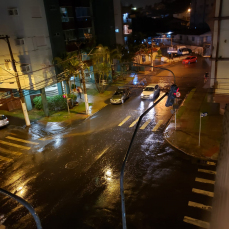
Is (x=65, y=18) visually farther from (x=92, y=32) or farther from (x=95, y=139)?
(x=95, y=139)

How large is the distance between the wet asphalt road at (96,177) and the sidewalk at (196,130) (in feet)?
2.98

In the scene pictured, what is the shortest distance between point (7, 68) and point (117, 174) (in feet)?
56.5

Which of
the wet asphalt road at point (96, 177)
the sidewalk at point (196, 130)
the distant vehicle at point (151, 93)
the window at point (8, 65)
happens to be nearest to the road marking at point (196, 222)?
the wet asphalt road at point (96, 177)

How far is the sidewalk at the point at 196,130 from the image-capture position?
1575 cm

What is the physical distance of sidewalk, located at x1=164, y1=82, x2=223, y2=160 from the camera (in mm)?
15748

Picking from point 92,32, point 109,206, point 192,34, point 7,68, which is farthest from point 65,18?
point 192,34

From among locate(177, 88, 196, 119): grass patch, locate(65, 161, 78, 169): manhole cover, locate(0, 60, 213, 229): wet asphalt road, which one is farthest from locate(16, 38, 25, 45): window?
locate(177, 88, 196, 119): grass patch

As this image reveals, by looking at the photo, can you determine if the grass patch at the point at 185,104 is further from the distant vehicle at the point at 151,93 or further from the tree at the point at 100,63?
the tree at the point at 100,63

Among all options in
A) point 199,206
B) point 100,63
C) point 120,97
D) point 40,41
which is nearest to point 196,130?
point 199,206

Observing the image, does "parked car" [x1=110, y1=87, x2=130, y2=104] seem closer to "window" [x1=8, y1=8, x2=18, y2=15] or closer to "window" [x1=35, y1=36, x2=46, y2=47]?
"window" [x1=35, y1=36, x2=46, y2=47]

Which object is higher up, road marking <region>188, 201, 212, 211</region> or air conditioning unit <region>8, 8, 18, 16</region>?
air conditioning unit <region>8, 8, 18, 16</region>

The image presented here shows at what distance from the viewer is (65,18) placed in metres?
29.5

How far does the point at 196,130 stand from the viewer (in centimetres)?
1892

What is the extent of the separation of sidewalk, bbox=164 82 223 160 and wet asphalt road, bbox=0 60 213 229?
0.91 m
